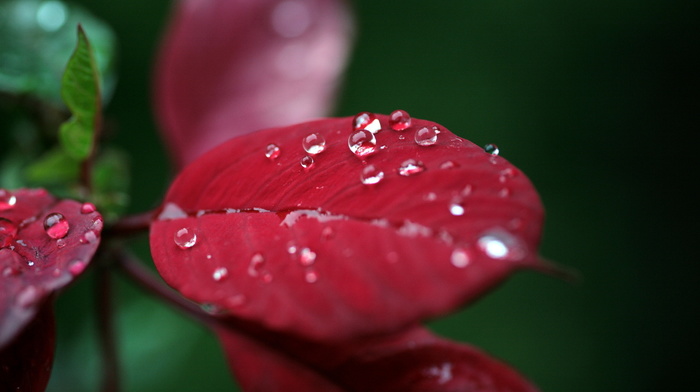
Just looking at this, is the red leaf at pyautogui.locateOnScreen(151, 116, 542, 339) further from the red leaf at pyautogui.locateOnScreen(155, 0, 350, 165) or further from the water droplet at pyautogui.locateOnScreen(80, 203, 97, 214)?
the red leaf at pyautogui.locateOnScreen(155, 0, 350, 165)

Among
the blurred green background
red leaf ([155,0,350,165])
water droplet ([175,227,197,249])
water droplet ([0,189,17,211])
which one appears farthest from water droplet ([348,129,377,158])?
the blurred green background

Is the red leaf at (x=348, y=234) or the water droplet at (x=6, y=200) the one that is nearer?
the red leaf at (x=348, y=234)

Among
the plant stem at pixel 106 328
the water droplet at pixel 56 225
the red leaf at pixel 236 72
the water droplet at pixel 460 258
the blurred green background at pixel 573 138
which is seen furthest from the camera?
the blurred green background at pixel 573 138

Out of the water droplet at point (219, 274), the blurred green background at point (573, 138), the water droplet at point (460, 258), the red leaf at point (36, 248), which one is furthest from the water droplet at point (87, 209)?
the blurred green background at point (573, 138)

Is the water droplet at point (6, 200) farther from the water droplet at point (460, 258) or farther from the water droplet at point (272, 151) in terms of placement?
the water droplet at point (460, 258)

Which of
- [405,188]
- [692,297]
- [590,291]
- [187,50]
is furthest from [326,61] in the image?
[692,297]

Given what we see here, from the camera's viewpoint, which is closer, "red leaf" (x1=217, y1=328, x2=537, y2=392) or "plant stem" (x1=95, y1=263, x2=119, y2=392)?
"red leaf" (x1=217, y1=328, x2=537, y2=392)

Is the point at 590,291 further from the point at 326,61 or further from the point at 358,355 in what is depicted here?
the point at 358,355
